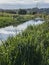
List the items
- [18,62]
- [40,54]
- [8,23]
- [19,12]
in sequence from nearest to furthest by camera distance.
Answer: [18,62] → [40,54] → [8,23] → [19,12]

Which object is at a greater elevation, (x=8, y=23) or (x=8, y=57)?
(x=8, y=57)

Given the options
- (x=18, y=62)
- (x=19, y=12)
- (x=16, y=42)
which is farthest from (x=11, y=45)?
(x=19, y=12)

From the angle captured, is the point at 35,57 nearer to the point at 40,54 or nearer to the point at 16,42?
the point at 40,54

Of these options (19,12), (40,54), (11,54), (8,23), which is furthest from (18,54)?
(19,12)

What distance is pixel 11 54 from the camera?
7.09 meters

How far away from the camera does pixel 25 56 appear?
23.3 feet

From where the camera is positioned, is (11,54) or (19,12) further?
(19,12)

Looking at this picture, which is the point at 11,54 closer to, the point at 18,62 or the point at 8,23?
the point at 18,62

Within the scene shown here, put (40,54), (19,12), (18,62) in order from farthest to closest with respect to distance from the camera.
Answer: (19,12) < (40,54) < (18,62)

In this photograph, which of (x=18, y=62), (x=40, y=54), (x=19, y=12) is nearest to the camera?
(x=18, y=62)

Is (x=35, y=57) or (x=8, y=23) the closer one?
(x=35, y=57)

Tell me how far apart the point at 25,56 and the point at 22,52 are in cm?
16

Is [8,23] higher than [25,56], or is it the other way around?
[25,56]

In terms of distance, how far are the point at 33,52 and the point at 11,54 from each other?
2.05ft
